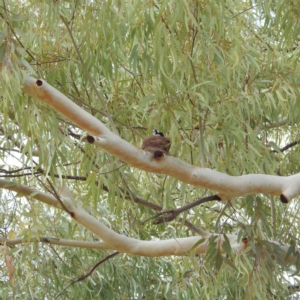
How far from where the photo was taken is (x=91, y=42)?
2018 mm

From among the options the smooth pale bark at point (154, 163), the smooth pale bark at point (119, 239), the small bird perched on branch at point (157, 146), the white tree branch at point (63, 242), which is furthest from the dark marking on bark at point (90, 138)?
the white tree branch at point (63, 242)

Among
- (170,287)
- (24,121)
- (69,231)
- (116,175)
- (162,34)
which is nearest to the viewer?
(162,34)

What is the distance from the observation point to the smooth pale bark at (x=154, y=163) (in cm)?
143

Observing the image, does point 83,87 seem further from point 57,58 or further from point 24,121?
point 24,121

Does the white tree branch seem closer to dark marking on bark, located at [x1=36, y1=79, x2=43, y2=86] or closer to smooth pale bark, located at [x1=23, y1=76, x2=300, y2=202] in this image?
smooth pale bark, located at [x1=23, y1=76, x2=300, y2=202]

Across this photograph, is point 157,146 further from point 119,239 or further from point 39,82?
point 119,239

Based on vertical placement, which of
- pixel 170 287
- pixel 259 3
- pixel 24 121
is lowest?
pixel 24 121

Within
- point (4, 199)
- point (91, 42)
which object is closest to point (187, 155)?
point (91, 42)

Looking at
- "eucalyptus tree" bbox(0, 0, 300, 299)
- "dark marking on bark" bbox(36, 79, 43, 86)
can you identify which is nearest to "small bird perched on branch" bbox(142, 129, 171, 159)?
"eucalyptus tree" bbox(0, 0, 300, 299)

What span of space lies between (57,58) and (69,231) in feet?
3.41

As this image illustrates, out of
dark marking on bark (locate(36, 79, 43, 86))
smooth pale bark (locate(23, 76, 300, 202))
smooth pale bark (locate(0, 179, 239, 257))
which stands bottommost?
smooth pale bark (locate(23, 76, 300, 202))

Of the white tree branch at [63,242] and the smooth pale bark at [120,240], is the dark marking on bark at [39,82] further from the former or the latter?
the white tree branch at [63,242]

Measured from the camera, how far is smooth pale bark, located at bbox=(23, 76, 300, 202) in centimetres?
143

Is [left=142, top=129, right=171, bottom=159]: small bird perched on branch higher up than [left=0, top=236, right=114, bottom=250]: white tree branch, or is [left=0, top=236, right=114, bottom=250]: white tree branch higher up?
[left=0, top=236, right=114, bottom=250]: white tree branch
